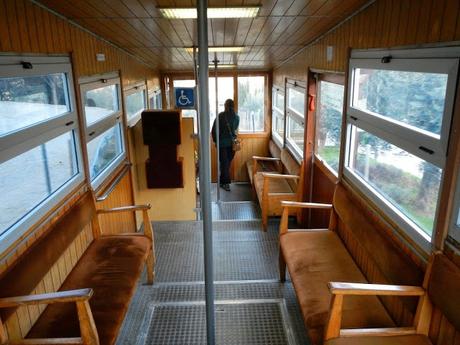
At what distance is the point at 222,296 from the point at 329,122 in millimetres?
2326

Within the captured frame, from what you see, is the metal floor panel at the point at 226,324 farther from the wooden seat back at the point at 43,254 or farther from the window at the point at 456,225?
the window at the point at 456,225


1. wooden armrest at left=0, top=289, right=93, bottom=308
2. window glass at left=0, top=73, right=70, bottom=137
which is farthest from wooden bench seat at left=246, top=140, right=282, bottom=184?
wooden armrest at left=0, top=289, right=93, bottom=308

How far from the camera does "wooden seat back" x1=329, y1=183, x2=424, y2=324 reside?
2.35m

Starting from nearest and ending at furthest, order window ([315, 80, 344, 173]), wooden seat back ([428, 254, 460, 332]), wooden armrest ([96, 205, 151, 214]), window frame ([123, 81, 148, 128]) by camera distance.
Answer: wooden seat back ([428, 254, 460, 332]) < wooden armrest ([96, 205, 151, 214]) < window ([315, 80, 344, 173]) < window frame ([123, 81, 148, 128])

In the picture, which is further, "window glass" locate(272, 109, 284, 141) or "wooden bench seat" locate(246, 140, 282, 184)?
"window glass" locate(272, 109, 284, 141)

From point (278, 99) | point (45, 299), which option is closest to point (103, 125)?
point (45, 299)

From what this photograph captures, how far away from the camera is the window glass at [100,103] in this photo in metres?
3.92

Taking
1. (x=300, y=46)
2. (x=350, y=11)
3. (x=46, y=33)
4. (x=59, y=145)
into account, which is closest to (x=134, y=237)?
(x=59, y=145)

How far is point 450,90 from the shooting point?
1979mm

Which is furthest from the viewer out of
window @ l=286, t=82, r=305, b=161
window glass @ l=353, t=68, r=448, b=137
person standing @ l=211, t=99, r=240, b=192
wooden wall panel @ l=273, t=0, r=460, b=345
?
person standing @ l=211, t=99, r=240, b=192

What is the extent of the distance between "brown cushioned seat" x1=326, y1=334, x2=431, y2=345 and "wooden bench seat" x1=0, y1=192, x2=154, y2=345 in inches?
51.9

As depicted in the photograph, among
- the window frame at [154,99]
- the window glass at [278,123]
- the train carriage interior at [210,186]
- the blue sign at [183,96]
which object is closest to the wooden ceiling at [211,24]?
the train carriage interior at [210,186]

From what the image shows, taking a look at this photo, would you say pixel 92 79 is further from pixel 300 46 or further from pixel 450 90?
pixel 450 90

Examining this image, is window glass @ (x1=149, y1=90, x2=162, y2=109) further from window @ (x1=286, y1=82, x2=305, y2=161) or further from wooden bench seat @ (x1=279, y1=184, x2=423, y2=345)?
wooden bench seat @ (x1=279, y1=184, x2=423, y2=345)
